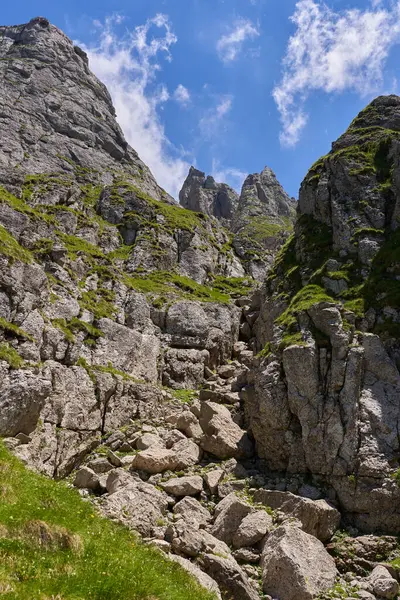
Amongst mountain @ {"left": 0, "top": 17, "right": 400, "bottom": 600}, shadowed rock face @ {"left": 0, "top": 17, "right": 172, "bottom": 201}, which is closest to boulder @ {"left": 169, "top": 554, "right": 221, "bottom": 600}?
mountain @ {"left": 0, "top": 17, "right": 400, "bottom": 600}

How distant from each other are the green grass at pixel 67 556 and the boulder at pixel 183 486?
11.9 m

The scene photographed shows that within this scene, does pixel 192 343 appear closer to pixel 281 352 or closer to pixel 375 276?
pixel 281 352

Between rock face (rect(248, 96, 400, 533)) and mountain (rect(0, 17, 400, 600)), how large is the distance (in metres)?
0.14

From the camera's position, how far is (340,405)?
1132 inches

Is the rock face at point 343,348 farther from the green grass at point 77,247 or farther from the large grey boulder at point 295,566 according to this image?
the green grass at point 77,247

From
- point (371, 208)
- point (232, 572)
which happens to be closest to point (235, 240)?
point (371, 208)

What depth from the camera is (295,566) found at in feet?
61.2

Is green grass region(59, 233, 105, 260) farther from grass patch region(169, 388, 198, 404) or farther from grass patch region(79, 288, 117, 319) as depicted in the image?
grass patch region(169, 388, 198, 404)

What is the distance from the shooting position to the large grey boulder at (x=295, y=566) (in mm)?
18297

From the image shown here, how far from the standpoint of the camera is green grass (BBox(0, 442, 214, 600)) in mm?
8602

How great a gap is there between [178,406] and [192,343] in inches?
508

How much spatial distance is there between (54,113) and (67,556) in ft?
442

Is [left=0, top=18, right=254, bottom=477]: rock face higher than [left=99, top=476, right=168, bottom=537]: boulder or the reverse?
higher

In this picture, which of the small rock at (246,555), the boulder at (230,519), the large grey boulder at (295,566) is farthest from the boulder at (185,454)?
the large grey boulder at (295,566)
